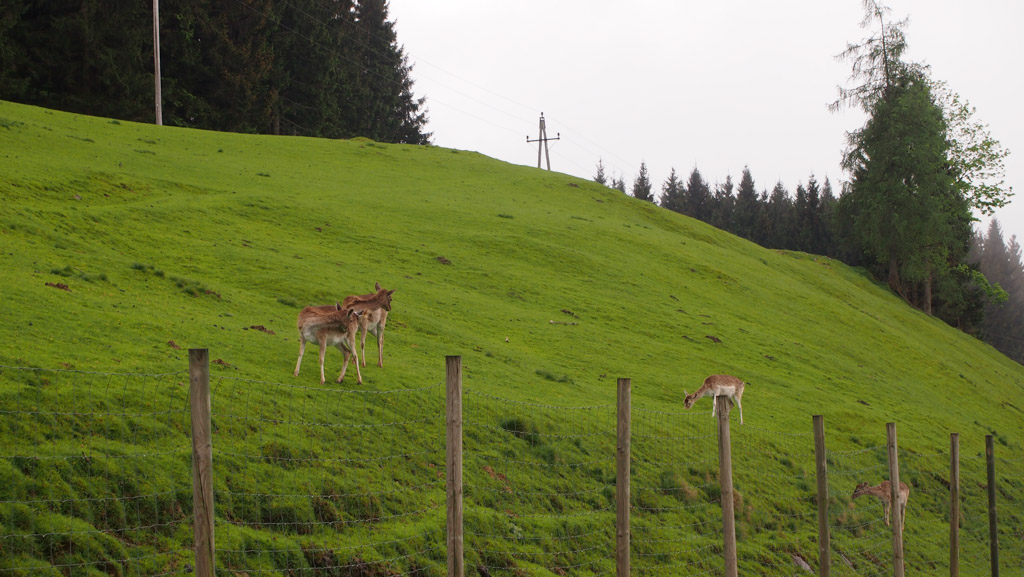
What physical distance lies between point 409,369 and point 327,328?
3338mm

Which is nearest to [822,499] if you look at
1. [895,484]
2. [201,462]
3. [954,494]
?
[895,484]

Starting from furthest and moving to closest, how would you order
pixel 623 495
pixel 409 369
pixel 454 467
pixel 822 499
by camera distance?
pixel 409 369 → pixel 822 499 → pixel 623 495 → pixel 454 467

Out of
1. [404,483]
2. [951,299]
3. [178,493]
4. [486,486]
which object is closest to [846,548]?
[486,486]

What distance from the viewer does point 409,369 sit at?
19.1 meters

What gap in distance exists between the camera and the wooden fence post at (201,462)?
6.39m

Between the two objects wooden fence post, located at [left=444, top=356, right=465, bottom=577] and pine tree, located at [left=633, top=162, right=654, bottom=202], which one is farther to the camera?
pine tree, located at [left=633, top=162, right=654, bottom=202]

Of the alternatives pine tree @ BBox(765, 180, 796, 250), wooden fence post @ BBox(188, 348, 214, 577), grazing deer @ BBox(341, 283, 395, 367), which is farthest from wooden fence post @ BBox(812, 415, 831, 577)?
pine tree @ BBox(765, 180, 796, 250)

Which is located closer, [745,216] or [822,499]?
[822,499]

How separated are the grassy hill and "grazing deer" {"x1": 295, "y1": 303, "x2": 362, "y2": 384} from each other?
0.72 m

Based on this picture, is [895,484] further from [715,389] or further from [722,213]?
[722,213]

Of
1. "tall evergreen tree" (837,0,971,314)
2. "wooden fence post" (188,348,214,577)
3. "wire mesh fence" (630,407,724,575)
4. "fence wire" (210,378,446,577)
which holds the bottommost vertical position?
"wire mesh fence" (630,407,724,575)

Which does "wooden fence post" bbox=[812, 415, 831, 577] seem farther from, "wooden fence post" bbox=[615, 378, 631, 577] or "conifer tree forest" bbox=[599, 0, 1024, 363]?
"conifer tree forest" bbox=[599, 0, 1024, 363]

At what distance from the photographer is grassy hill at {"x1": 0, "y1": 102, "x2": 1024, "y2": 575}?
35.6 feet

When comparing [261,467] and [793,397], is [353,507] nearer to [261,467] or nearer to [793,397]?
[261,467]
